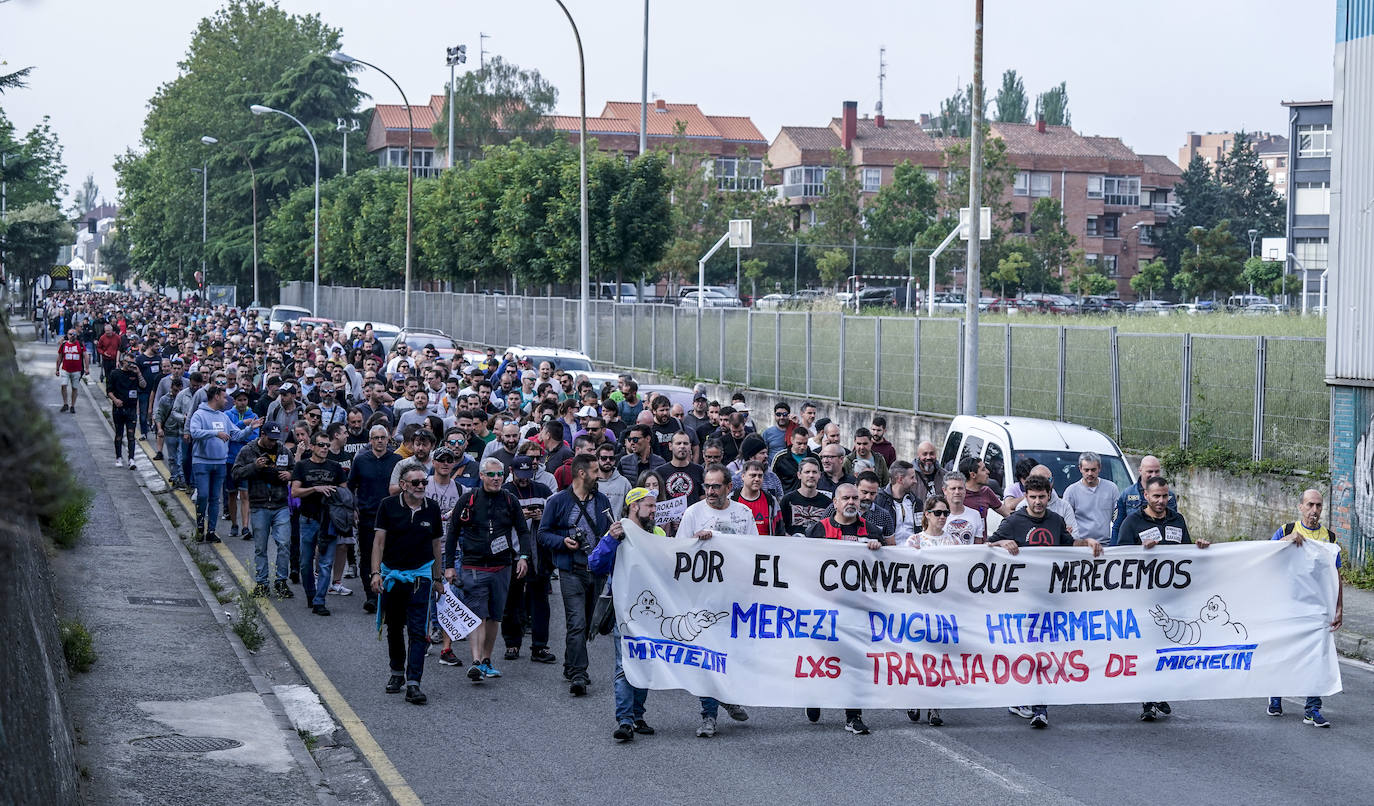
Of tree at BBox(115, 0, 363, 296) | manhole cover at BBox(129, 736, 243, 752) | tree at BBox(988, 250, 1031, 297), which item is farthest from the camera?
tree at BBox(115, 0, 363, 296)

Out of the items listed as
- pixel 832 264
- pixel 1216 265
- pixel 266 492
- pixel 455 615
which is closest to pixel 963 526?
pixel 455 615

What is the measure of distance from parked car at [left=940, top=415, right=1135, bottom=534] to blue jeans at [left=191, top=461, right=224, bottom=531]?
8.31 m

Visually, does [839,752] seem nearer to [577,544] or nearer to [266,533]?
[577,544]

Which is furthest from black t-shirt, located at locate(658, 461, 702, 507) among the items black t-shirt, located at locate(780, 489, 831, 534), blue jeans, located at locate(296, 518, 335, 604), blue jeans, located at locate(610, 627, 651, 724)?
blue jeans, located at locate(296, 518, 335, 604)

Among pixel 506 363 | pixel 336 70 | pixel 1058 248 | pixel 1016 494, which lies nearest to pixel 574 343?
pixel 506 363

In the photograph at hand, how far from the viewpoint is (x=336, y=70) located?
94875 millimetres

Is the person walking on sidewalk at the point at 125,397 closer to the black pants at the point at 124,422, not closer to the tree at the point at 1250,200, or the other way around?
the black pants at the point at 124,422

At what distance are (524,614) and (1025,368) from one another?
13.0 m

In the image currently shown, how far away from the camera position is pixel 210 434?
17047 millimetres

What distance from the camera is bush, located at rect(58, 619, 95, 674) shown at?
10844 mm

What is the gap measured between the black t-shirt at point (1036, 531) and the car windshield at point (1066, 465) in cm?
374

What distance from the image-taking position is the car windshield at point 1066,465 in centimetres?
1447

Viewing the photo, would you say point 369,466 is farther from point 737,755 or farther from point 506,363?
point 506,363

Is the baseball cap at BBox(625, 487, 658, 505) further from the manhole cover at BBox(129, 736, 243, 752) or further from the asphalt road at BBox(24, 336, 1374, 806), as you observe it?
the manhole cover at BBox(129, 736, 243, 752)
